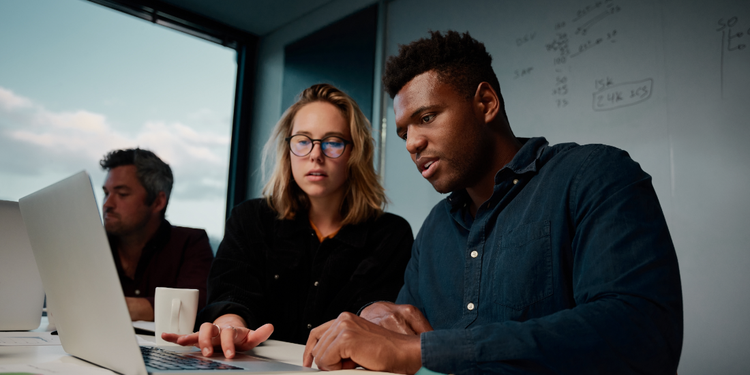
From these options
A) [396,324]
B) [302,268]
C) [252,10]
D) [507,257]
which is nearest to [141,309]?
[302,268]

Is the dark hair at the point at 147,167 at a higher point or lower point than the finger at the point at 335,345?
higher

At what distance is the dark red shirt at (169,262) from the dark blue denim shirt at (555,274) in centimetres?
126

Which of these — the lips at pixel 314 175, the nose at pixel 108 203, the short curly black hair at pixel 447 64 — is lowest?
the nose at pixel 108 203

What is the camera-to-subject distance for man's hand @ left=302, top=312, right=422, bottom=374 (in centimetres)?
74

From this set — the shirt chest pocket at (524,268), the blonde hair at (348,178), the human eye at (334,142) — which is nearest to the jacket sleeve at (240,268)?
the blonde hair at (348,178)

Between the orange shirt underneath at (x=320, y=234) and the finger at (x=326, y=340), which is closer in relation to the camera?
the finger at (x=326, y=340)

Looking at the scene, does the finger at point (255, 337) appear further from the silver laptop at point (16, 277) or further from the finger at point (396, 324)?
the silver laptop at point (16, 277)

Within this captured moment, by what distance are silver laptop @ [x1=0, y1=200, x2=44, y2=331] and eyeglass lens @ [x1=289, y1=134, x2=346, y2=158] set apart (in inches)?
33.6

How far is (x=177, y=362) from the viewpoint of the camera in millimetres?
759

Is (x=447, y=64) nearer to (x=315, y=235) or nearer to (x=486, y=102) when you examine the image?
(x=486, y=102)

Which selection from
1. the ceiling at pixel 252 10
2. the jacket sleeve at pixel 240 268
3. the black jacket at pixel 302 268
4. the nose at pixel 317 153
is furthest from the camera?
the ceiling at pixel 252 10

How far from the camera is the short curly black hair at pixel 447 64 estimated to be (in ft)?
4.04

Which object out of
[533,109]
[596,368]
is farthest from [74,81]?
[596,368]

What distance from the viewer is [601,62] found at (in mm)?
2080
